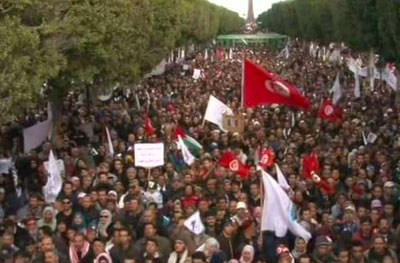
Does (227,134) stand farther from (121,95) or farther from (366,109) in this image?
(121,95)

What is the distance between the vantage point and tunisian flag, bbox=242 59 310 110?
719 inches

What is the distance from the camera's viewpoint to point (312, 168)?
1617cm

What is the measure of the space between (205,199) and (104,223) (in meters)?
1.33

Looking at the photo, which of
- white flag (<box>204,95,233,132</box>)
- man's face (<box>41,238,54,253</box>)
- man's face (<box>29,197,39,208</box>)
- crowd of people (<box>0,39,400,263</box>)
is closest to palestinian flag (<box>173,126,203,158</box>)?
crowd of people (<box>0,39,400,263</box>)

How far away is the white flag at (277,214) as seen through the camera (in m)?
11.8

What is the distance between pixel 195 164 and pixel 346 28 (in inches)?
1006

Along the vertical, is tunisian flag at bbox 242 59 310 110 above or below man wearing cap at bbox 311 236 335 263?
above

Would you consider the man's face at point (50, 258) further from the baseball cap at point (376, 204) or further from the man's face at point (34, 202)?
the baseball cap at point (376, 204)

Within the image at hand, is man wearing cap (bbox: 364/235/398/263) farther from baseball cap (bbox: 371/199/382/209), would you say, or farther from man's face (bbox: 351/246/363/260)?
baseball cap (bbox: 371/199/382/209)

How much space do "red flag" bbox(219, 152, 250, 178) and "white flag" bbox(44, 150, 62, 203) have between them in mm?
2619

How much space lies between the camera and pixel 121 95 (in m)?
35.4

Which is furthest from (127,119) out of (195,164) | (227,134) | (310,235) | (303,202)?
(310,235)

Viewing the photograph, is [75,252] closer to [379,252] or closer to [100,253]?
[100,253]

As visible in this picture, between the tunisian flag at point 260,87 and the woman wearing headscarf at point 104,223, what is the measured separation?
624cm
